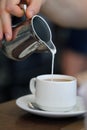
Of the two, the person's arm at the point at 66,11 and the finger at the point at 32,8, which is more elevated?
the finger at the point at 32,8

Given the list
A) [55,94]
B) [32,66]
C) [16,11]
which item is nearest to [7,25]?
[16,11]

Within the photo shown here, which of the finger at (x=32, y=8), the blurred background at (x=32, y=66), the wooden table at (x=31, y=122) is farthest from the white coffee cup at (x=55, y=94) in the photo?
the blurred background at (x=32, y=66)

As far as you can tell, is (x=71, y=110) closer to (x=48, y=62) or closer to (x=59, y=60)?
(x=48, y=62)

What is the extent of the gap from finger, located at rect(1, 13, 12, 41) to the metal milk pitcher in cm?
1

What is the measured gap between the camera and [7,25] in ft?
2.26

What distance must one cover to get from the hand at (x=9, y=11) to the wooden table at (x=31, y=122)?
0.16 m

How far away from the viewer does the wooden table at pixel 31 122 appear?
61 cm

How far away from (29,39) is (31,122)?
0.16 m

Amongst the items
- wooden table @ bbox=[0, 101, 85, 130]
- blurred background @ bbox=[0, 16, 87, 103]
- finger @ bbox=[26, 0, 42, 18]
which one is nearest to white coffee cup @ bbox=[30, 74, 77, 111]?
wooden table @ bbox=[0, 101, 85, 130]

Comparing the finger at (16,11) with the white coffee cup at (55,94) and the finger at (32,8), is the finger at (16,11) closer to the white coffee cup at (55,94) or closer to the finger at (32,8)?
the finger at (32,8)

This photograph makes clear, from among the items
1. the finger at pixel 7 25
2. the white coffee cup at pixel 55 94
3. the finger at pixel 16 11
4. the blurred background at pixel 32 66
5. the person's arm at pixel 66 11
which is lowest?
the blurred background at pixel 32 66

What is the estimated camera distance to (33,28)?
2.12 ft

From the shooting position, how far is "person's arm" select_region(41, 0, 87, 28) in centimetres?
113

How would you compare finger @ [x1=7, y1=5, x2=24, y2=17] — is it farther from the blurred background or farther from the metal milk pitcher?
the blurred background
